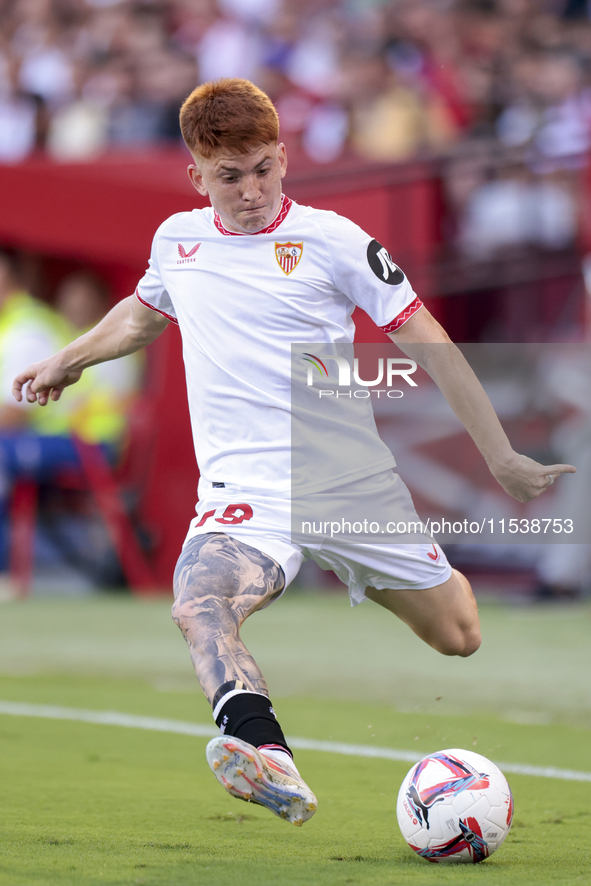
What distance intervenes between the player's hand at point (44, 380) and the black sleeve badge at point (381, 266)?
3.92 feet

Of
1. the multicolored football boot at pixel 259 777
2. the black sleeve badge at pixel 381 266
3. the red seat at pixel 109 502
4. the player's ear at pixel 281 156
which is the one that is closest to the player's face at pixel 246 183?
the player's ear at pixel 281 156

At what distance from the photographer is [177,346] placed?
11570 mm

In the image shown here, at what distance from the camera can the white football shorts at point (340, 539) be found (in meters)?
3.83

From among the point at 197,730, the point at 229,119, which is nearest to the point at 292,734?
the point at 197,730

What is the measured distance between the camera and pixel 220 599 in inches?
140

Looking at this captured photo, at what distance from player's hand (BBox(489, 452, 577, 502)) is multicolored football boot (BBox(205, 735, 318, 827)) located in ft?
3.95

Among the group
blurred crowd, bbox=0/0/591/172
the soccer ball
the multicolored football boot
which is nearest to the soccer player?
the multicolored football boot

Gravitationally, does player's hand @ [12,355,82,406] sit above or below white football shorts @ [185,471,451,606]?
above

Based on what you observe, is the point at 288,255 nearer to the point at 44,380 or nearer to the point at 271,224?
the point at 271,224

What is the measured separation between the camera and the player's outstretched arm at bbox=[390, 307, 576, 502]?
12.8 ft

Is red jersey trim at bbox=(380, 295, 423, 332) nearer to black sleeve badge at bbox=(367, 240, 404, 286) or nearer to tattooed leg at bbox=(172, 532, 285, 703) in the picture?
black sleeve badge at bbox=(367, 240, 404, 286)

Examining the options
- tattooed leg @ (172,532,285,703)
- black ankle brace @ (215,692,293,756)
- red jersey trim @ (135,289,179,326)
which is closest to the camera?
black ankle brace @ (215,692,293,756)

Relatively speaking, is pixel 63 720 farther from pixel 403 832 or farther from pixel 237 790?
pixel 237 790

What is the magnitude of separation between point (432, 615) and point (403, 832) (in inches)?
30.0
